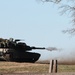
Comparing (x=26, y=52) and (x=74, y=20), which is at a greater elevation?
(x=74, y=20)

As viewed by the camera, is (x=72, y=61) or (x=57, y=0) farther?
(x=72, y=61)

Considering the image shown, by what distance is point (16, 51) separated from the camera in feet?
144

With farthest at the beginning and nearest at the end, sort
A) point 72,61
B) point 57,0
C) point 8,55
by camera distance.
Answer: point 72,61 < point 8,55 < point 57,0

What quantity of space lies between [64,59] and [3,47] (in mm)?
11090

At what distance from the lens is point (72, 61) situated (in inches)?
1950

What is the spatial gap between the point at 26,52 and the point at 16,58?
1.65 meters

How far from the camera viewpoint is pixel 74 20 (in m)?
28.5

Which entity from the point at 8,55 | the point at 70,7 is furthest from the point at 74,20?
the point at 8,55

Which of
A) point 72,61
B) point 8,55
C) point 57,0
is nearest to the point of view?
point 57,0

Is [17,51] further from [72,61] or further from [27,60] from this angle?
[72,61]

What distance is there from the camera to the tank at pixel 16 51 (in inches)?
1697

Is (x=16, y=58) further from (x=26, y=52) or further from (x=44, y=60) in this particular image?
(x=44, y=60)

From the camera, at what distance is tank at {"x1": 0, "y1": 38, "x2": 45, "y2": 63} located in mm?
43094

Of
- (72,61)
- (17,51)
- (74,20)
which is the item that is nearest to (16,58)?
(17,51)
